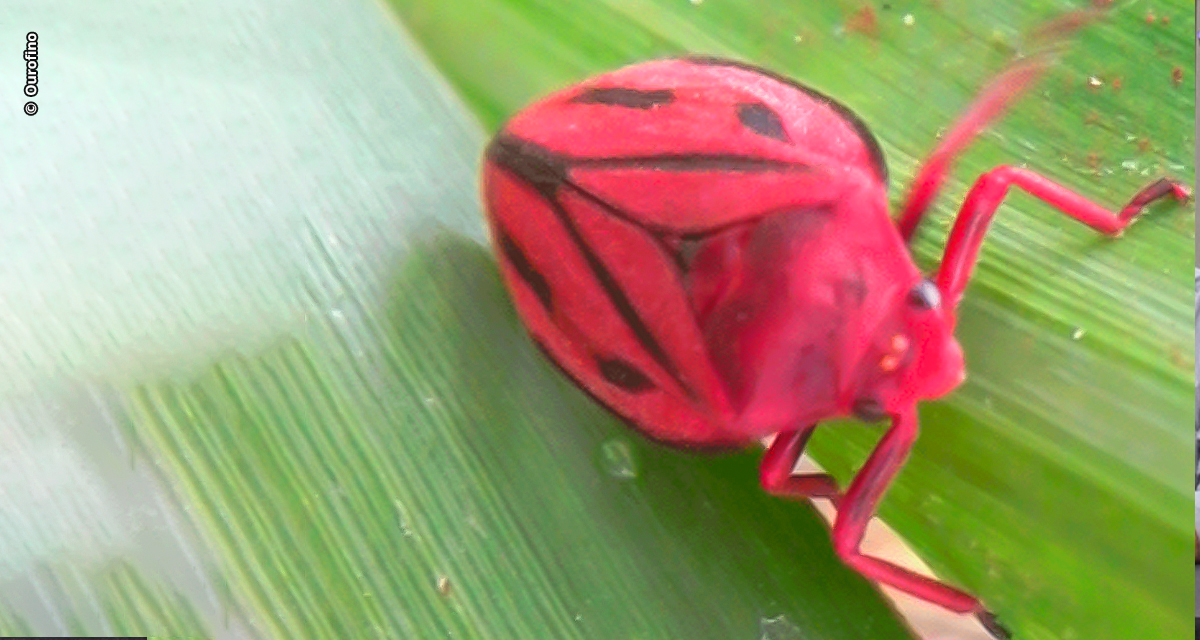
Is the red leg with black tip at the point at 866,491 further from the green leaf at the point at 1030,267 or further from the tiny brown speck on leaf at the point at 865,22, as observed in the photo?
the tiny brown speck on leaf at the point at 865,22

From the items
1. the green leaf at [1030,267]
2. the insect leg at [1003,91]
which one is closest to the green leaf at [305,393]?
the green leaf at [1030,267]

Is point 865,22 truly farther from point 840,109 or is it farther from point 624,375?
point 624,375

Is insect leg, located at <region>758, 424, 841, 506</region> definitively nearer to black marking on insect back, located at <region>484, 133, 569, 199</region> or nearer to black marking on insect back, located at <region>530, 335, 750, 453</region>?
black marking on insect back, located at <region>530, 335, 750, 453</region>

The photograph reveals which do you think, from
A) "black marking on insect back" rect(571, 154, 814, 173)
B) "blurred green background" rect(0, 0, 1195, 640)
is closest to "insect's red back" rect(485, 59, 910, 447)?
"black marking on insect back" rect(571, 154, 814, 173)

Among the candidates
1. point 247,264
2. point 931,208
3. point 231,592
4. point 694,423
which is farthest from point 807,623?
point 247,264

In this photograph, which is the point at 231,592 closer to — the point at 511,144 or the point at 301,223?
the point at 301,223

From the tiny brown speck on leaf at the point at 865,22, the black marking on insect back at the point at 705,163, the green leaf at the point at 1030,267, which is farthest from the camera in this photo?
the tiny brown speck on leaf at the point at 865,22
